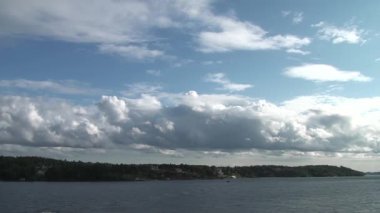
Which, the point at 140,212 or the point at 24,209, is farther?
the point at 24,209

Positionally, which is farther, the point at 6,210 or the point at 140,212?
the point at 6,210

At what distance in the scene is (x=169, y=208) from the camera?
112000mm

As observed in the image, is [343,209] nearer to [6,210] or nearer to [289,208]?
[289,208]

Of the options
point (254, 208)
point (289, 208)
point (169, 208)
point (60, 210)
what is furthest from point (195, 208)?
point (60, 210)

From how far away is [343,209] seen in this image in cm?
10500

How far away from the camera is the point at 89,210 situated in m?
107

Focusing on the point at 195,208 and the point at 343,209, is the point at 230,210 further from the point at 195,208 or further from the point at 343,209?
the point at 343,209

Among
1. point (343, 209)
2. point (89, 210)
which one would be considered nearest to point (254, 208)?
point (343, 209)

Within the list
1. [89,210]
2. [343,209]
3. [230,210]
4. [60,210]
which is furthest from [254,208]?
[60,210]

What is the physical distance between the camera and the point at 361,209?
4124 inches

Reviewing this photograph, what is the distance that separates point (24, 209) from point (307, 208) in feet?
211

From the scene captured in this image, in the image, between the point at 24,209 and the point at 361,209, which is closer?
the point at 361,209

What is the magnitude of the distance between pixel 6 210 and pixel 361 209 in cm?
7799

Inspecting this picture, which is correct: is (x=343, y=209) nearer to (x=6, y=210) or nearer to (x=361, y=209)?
(x=361, y=209)
